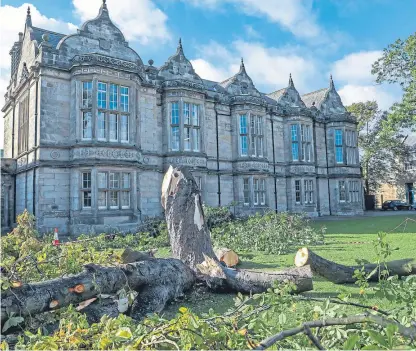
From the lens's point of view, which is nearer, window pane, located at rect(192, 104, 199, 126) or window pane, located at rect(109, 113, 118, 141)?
window pane, located at rect(109, 113, 118, 141)

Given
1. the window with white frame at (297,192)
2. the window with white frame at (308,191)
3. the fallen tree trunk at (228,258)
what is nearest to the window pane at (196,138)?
the window with white frame at (297,192)

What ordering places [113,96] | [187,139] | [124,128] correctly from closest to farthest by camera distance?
[113,96]
[124,128]
[187,139]

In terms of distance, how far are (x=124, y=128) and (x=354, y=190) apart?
1864 cm

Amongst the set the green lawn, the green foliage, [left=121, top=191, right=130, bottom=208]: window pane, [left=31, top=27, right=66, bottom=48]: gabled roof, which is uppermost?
[left=31, top=27, right=66, bottom=48]: gabled roof

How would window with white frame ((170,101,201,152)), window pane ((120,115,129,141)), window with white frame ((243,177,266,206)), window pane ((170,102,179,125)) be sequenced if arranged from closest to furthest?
window pane ((120,115,129,141))
window with white frame ((170,101,201,152))
window pane ((170,102,179,125))
window with white frame ((243,177,266,206))

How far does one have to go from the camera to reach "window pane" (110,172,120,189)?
14414 millimetres

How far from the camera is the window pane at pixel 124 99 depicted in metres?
14.9

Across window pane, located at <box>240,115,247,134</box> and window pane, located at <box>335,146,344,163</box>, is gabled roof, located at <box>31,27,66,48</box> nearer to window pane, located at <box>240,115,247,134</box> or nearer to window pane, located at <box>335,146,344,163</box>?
window pane, located at <box>240,115,247,134</box>

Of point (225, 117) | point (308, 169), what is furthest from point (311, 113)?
point (225, 117)

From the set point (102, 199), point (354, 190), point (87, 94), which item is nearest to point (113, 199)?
point (102, 199)

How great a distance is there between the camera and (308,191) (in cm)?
2366

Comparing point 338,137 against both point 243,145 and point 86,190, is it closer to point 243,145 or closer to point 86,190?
point 243,145

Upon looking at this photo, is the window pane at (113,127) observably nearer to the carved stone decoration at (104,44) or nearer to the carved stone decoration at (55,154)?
the carved stone decoration at (55,154)

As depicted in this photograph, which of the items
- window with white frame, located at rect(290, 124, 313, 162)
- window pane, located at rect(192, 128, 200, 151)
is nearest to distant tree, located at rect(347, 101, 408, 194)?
window with white frame, located at rect(290, 124, 313, 162)
